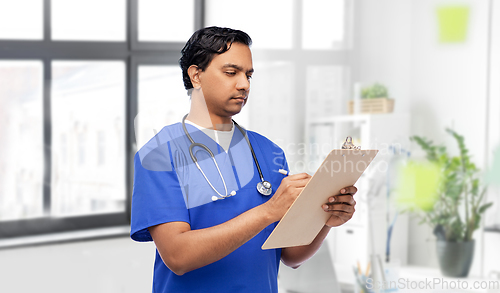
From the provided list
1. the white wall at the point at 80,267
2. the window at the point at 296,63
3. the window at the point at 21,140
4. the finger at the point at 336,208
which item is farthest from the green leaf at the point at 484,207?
the window at the point at 21,140

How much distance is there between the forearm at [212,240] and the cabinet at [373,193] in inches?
68.9

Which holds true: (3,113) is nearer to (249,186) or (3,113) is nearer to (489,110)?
(249,186)

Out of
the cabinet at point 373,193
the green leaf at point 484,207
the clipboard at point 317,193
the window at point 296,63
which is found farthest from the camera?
the window at point 296,63

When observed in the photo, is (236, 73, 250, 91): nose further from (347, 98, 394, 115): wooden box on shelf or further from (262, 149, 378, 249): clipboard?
(347, 98, 394, 115): wooden box on shelf

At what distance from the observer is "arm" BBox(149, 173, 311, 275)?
791mm

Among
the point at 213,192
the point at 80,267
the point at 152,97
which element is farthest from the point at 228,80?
the point at 152,97

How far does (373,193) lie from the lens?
245cm

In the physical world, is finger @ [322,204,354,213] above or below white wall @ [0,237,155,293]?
above

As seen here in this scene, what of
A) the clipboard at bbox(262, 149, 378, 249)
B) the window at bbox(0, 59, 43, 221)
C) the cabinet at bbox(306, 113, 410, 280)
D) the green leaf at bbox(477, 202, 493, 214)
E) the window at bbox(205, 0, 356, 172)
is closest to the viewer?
the clipboard at bbox(262, 149, 378, 249)

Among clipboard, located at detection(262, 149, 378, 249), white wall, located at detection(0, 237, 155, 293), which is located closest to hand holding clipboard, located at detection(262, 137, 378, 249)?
clipboard, located at detection(262, 149, 378, 249)

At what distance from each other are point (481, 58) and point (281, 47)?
120cm

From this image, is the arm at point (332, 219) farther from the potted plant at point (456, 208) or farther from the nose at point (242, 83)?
the potted plant at point (456, 208)

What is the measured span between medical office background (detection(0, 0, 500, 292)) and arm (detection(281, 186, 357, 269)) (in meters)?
1.42

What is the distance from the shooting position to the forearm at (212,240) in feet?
2.61
